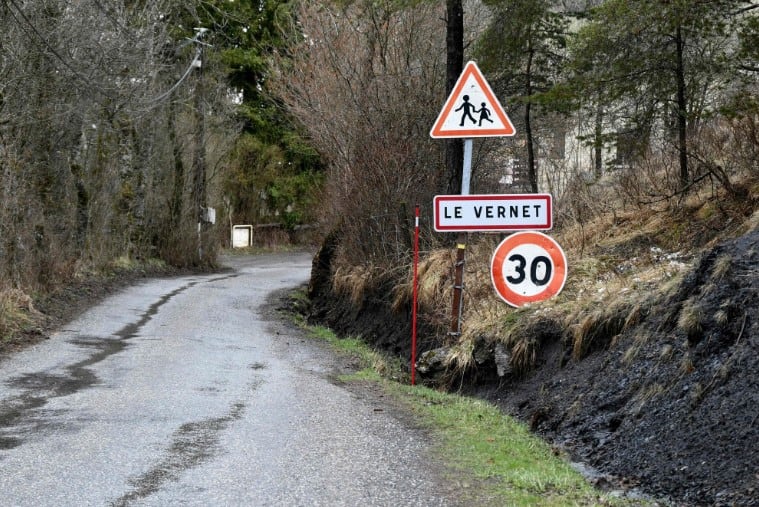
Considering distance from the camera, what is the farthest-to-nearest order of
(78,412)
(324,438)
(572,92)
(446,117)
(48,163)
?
(48,163), (572,92), (446,117), (78,412), (324,438)

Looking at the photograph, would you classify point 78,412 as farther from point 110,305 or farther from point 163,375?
point 110,305

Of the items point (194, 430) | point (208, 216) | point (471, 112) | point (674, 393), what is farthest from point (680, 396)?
point (208, 216)

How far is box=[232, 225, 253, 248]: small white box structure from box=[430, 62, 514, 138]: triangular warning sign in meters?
35.8

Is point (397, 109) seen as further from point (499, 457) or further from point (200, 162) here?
point (200, 162)

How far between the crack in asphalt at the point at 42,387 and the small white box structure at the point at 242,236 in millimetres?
30180

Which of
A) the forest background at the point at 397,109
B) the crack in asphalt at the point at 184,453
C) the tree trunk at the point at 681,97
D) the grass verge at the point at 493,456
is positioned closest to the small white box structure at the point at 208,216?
the forest background at the point at 397,109

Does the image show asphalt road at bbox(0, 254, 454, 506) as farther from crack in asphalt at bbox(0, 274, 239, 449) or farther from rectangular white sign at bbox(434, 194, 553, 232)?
rectangular white sign at bbox(434, 194, 553, 232)

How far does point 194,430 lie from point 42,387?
9.64 feet

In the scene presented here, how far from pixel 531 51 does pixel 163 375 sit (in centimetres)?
1190

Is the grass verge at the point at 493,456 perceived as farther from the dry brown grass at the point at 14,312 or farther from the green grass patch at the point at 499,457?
the dry brown grass at the point at 14,312

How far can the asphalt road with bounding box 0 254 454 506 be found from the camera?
5.95 metres

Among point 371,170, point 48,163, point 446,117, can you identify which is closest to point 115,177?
point 48,163

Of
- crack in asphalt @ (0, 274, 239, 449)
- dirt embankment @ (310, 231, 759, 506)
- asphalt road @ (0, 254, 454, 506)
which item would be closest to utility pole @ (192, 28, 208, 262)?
crack in asphalt @ (0, 274, 239, 449)

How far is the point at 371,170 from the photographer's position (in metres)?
17.0
